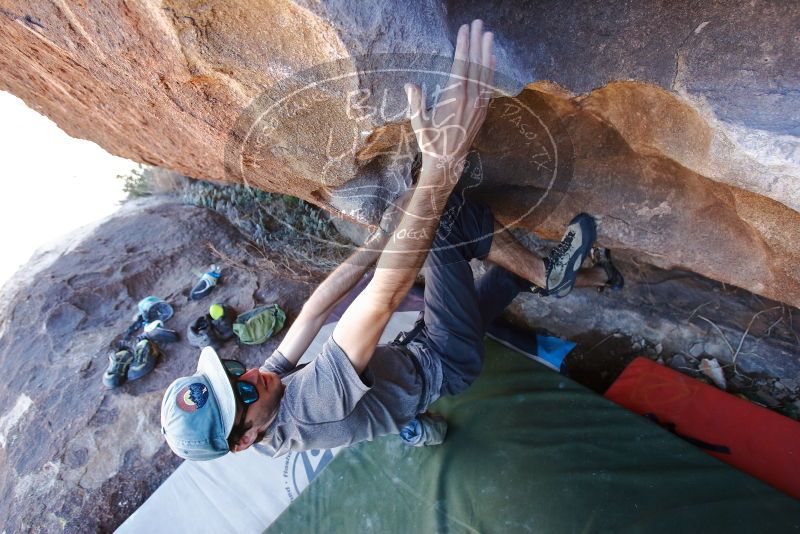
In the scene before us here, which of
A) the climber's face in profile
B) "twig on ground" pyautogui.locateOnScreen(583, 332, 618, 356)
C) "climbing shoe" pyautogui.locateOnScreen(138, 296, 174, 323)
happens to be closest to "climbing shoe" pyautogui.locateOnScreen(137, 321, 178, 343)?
"climbing shoe" pyautogui.locateOnScreen(138, 296, 174, 323)

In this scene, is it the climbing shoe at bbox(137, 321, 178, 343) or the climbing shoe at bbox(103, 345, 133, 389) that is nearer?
the climbing shoe at bbox(103, 345, 133, 389)

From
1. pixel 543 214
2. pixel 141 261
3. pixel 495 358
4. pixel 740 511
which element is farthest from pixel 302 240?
pixel 740 511

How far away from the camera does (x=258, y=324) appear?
336cm

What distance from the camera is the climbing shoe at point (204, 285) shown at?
3752 millimetres

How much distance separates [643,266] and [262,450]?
2.24m

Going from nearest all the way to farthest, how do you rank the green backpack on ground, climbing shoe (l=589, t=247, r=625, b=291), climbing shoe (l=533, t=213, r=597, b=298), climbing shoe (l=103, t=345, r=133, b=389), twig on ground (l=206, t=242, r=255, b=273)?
climbing shoe (l=533, t=213, r=597, b=298), climbing shoe (l=589, t=247, r=625, b=291), climbing shoe (l=103, t=345, r=133, b=389), the green backpack on ground, twig on ground (l=206, t=242, r=255, b=273)

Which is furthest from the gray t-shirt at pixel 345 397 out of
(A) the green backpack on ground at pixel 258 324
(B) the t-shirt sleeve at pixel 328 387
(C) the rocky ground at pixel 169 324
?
(A) the green backpack on ground at pixel 258 324

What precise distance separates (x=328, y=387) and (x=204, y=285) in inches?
106

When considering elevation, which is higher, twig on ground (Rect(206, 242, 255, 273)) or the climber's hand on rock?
the climber's hand on rock

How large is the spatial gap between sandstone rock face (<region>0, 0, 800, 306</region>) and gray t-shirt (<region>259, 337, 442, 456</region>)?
60 cm

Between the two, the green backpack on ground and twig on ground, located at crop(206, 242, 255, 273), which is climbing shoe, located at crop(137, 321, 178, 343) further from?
twig on ground, located at crop(206, 242, 255, 273)

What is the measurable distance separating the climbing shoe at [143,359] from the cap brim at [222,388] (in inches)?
79.4

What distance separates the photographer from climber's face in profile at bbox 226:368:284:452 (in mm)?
1513

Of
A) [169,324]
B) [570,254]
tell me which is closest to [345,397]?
[570,254]
